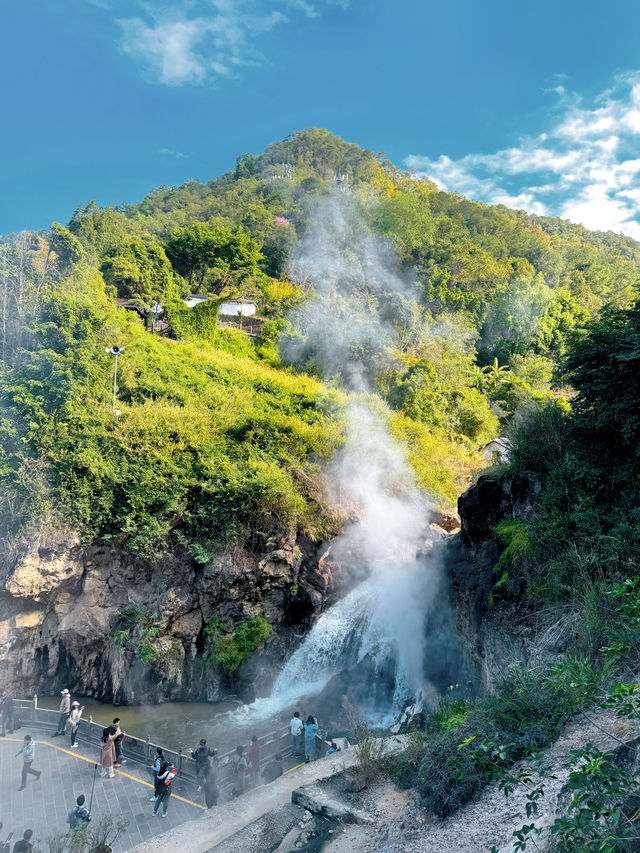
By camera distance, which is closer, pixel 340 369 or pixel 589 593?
pixel 589 593

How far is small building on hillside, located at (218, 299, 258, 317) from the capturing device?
119 feet

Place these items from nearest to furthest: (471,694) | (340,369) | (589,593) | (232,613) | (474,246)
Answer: (589,593)
(471,694)
(232,613)
(340,369)
(474,246)

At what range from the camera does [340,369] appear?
98.0 ft

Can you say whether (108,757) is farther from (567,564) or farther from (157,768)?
(567,564)

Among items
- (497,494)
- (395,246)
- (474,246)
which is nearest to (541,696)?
(497,494)

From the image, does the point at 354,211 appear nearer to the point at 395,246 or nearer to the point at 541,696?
the point at 395,246

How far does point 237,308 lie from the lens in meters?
36.9

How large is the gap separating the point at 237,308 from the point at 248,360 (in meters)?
8.39

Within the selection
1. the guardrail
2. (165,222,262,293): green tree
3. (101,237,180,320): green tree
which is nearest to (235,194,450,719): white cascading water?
the guardrail

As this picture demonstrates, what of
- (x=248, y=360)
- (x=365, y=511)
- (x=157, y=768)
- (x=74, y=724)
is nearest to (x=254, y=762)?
(x=157, y=768)

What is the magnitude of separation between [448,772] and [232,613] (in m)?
11.8

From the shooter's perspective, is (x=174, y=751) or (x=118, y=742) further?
(x=174, y=751)

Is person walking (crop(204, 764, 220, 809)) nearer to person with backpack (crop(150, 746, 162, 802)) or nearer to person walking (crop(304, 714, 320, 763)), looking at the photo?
person with backpack (crop(150, 746, 162, 802))

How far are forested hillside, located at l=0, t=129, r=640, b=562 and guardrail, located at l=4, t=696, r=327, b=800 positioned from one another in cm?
534
